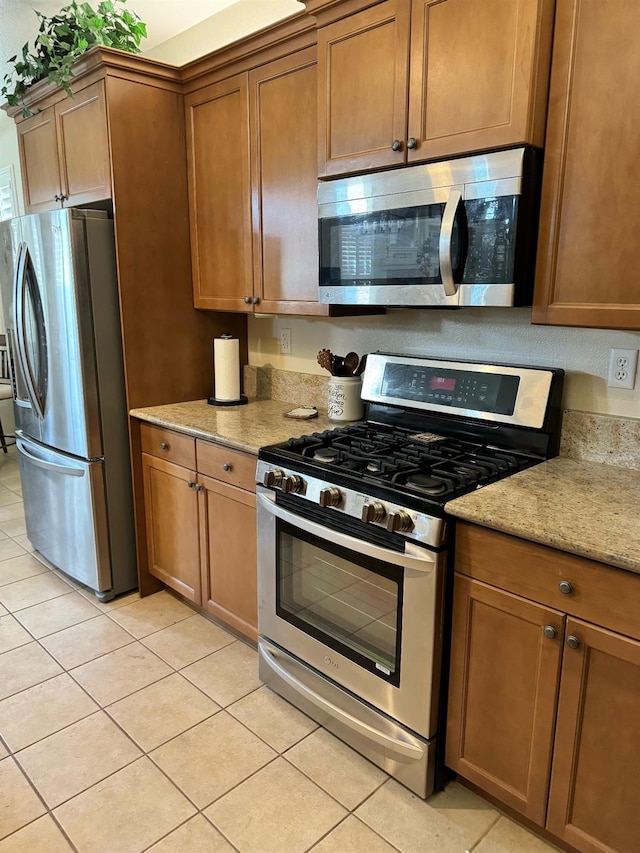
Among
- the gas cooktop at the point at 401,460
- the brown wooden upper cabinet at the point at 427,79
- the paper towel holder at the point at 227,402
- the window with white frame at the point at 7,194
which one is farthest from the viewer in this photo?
the window with white frame at the point at 7,194

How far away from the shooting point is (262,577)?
215cm

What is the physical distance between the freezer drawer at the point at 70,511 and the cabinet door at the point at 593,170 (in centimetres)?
207

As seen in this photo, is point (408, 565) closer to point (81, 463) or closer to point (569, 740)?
point (569, 740)

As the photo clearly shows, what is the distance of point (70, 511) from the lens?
9.44 feet

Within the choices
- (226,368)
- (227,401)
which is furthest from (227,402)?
(226,368)

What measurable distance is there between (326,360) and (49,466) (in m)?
1.45

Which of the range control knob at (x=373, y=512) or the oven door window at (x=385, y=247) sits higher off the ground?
the oven door window at (x=385, y=247)

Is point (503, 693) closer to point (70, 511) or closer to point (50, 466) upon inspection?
point (70, 511)

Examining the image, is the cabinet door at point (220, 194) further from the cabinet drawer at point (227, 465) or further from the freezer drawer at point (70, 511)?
the freezer drawer at point (70, 511)

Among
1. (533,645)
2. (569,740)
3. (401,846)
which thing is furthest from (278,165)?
(401,846)

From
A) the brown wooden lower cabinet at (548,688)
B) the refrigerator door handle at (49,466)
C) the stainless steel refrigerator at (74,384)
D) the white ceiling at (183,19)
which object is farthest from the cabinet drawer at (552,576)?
the white ceiling at (183,19)

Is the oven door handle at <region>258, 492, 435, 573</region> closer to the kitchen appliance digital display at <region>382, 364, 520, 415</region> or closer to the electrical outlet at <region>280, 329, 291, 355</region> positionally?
the kitchen appliance digital display at <region>382, 364, 520, 415</region>

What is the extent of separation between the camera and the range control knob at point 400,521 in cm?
159

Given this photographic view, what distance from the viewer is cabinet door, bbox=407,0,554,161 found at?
154cm
